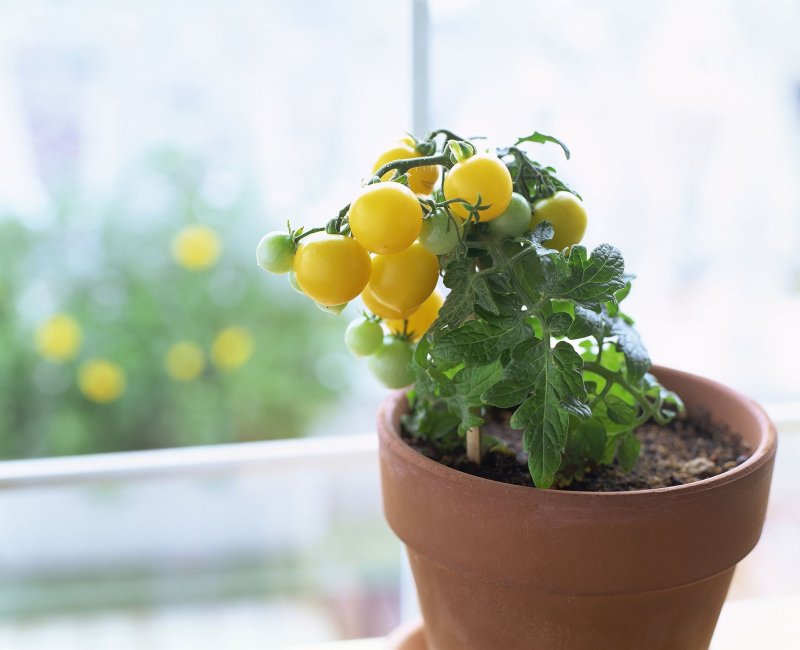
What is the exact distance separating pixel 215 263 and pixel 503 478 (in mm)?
913

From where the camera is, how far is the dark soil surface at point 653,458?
66cm

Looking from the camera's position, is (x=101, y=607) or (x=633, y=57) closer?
(x=633, y=57)

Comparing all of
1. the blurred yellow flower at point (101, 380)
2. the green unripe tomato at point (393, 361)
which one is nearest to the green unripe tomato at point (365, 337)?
the green unripe tomato at point (393, 361)

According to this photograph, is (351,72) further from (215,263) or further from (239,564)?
(239,564)

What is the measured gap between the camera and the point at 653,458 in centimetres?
73

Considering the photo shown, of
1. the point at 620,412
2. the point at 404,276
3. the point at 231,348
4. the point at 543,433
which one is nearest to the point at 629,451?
the point at 620,412

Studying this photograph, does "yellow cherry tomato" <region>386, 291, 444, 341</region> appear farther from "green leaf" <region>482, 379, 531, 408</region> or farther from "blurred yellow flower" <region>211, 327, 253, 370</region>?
"blurred yellow flower" <region>211, 327, 253, 370</region>

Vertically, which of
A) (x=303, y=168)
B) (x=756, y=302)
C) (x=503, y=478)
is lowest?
(x=756, y=302)

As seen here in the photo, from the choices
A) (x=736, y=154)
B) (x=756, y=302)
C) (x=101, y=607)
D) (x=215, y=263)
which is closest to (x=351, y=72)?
(x=215, y=263)

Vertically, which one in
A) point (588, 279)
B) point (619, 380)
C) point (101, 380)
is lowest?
point (101, 380)

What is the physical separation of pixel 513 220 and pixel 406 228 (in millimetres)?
103

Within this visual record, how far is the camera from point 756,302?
1.43m

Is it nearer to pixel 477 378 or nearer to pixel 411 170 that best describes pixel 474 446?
pixel 477 378

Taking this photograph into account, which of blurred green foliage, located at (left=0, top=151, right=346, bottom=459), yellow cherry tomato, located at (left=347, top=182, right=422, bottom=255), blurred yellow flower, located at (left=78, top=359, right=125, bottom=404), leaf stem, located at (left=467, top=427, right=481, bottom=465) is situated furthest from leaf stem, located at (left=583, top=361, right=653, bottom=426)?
blurred yellow flower, located at (left=78, top=359, right=125, bottom=404)
